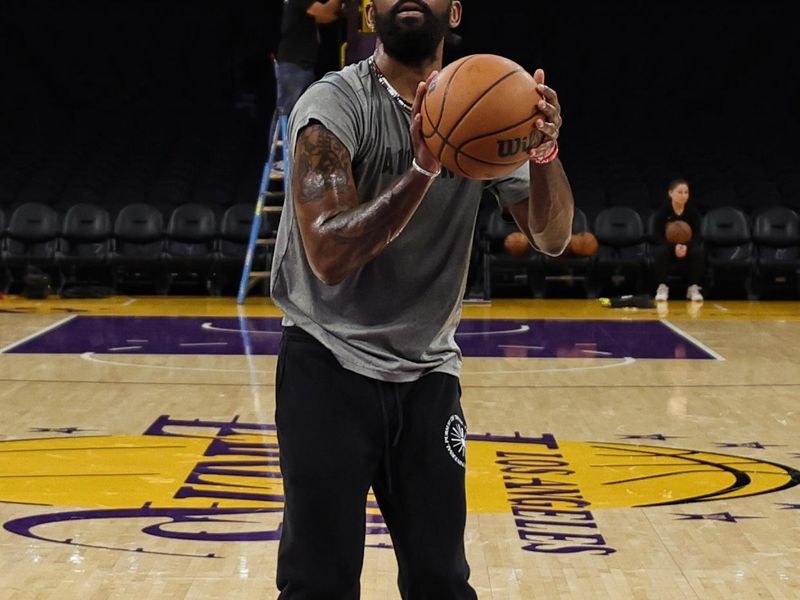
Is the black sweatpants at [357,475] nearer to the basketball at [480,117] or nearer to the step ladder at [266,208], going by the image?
the basketball at [480,117]

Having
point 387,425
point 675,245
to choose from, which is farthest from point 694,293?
point 387,425

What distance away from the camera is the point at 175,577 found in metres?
4.31

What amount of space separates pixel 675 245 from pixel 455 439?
11.6 m

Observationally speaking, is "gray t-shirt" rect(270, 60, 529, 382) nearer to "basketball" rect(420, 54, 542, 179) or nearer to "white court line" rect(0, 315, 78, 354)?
"basketball" rect(420, 54, 542, 179)

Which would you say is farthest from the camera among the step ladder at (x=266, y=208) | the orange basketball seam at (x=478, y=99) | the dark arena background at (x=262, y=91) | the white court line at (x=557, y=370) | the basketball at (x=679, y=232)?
the dark arena background at (x=262, y=91)

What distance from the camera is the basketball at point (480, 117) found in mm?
2701

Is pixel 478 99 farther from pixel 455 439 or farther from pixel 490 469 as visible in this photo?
pixel 490 469

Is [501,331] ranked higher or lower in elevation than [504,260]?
lower

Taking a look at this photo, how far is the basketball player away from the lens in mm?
2883

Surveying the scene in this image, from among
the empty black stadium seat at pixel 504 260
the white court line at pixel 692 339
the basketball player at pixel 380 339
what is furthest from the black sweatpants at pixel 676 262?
the basketball player at pixel 380 339

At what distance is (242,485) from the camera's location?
562cm

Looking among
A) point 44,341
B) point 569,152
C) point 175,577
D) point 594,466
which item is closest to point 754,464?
point 594,466

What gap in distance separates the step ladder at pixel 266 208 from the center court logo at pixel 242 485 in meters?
6.62

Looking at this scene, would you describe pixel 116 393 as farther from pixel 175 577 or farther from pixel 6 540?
pixel 175 577
